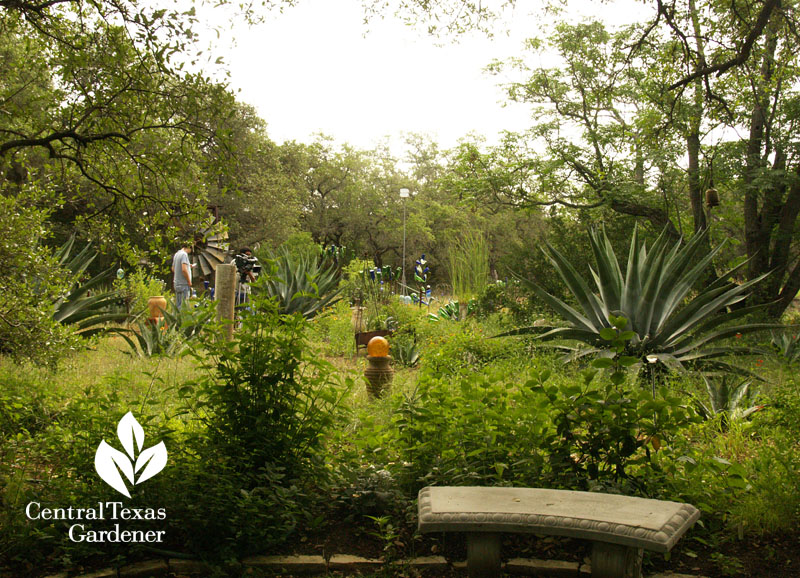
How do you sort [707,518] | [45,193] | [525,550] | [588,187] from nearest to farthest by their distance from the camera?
[525,550], [707,518], [45,193], [588,187]

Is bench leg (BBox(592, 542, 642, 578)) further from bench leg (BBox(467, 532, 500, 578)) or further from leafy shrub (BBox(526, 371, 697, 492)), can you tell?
leafy shrub (BBox(526, 371, 697, 492))

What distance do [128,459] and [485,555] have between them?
162cm

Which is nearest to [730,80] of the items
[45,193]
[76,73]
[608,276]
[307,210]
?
[608,276]

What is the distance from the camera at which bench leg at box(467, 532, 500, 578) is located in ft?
7.38

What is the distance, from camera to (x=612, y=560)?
216 centimetres

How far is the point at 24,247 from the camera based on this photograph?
400 centimetres

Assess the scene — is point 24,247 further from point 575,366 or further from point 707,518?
point 575,366

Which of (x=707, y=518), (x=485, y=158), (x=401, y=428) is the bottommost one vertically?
(x=707, y=518)

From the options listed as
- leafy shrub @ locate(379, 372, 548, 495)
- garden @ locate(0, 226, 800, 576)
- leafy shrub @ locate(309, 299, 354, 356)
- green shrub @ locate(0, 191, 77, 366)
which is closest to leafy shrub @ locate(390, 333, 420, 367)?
leafy shrub @ locate(309, 299, 354, 356)

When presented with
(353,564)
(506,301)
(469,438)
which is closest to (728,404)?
(469,438)

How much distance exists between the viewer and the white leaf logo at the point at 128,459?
262 centimetres

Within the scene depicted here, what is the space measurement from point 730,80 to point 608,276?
262cm

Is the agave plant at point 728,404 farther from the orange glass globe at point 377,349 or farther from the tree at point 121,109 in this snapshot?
the tree at point 121,109

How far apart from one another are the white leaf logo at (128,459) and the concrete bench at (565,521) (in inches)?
48.9
